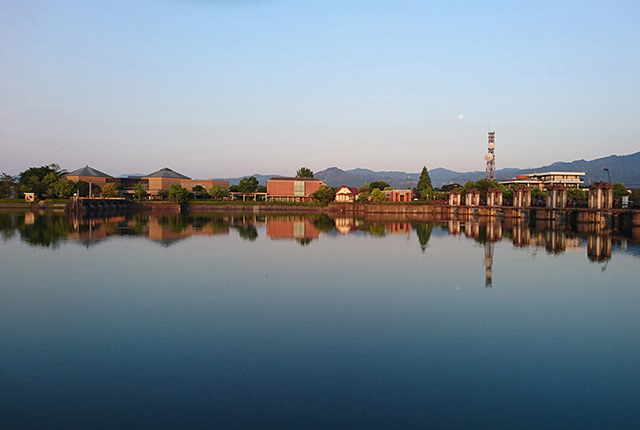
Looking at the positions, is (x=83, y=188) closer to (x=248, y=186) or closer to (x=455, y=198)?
(x=248, y=186)

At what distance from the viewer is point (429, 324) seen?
34.6 feet

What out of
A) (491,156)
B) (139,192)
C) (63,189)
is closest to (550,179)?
(491,156)

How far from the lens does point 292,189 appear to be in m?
86.6

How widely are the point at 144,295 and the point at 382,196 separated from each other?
207ft

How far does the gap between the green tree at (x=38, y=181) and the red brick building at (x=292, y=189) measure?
35.9 metres

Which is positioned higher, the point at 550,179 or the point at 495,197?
the point at 550,179

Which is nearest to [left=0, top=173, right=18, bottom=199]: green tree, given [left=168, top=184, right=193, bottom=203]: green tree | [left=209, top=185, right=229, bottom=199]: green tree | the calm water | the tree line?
the tree line

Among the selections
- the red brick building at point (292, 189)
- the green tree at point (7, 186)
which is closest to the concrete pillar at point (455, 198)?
the red brick building at point (292, 189)

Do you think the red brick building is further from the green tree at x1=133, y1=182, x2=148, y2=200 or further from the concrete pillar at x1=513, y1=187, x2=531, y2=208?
the concrete pillar at x1=513, y1=187, x2=531, y2=208

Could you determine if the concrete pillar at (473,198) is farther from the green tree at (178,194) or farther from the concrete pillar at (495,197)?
the green tree at (178,194)

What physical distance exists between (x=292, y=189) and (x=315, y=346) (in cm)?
7831

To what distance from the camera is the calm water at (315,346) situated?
6289 mm

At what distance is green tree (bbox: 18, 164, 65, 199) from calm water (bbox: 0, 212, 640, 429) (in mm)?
63285

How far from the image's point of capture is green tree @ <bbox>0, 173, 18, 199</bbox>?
7500 cm
